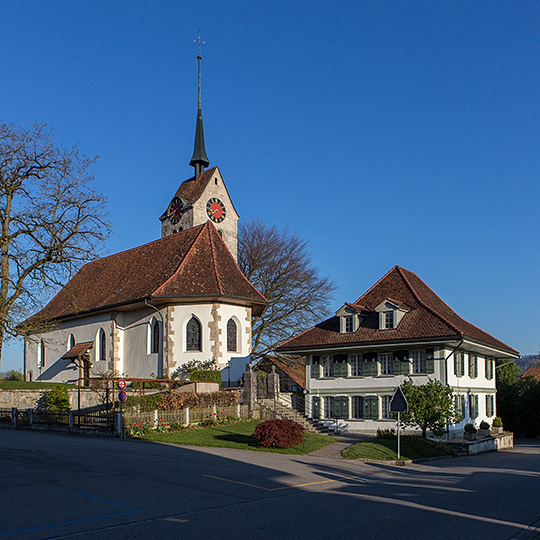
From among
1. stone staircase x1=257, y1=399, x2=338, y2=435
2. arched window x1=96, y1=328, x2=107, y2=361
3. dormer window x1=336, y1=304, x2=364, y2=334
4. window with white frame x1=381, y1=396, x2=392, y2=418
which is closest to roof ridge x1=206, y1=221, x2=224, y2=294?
dormer window x1=336, y1=304, x2=364, y2=334

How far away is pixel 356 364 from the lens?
3300 centimetres

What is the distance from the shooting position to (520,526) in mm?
9758

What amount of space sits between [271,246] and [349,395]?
2181 centimetres

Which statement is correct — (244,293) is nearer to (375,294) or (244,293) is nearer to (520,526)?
(375,294)

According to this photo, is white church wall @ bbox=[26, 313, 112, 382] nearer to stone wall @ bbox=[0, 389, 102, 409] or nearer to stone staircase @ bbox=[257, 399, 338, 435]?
stone wall @ bbox=[0, 389, 102, 409]

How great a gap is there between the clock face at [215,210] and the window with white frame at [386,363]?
2452 cm

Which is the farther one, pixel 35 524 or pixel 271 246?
pixel 271 246

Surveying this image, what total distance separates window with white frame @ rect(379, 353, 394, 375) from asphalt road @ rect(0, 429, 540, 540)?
479 inches

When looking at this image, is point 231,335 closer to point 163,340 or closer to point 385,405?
point 163,340

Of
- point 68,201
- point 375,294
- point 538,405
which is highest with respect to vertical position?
point 68,201

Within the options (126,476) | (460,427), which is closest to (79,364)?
(460,427)

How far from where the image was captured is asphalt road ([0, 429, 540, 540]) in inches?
353

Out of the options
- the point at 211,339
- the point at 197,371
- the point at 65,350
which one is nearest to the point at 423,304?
the point at 211,339

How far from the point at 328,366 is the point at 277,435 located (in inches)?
496
